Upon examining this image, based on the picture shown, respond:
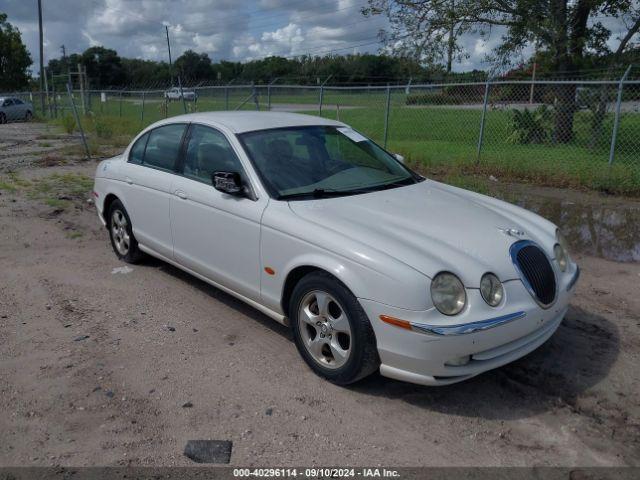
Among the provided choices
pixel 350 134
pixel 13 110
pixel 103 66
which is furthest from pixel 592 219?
pixel 103 66

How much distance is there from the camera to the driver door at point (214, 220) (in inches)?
164

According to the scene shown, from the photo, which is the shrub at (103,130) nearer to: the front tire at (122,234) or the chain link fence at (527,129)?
the chain link fence at (527,129)

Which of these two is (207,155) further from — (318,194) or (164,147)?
(318,194)

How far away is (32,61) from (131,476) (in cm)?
5727

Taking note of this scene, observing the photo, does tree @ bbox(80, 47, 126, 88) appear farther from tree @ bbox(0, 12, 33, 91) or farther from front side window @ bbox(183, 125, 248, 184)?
front side window @ bbox(183, 125, 248, 184)

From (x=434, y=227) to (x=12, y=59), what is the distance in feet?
179

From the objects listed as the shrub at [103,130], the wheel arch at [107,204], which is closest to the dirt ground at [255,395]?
the wheel arch at [107,204]

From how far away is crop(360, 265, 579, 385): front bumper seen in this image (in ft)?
10.4

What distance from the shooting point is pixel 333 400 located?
11.6 feet

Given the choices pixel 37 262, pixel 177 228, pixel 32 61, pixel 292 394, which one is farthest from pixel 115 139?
pixel 32 61

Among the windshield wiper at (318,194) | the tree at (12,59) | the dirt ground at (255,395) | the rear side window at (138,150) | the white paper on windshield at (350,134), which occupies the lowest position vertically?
the dirt ground at (255,395)

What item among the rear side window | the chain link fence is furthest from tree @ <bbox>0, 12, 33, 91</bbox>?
the rear side window

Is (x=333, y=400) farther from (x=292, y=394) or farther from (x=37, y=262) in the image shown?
(x=37, y=262)

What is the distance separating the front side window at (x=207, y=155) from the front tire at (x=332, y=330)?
121 centimetres
